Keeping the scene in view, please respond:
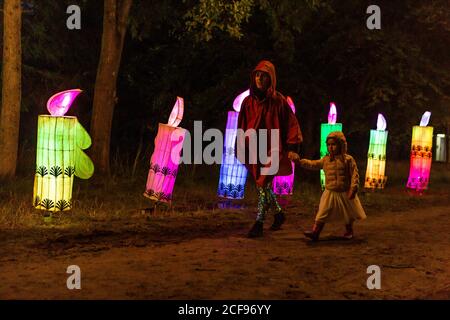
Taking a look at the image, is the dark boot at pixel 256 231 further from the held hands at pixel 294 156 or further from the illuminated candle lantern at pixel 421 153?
the illuminated candle lantern at pixel 421 153

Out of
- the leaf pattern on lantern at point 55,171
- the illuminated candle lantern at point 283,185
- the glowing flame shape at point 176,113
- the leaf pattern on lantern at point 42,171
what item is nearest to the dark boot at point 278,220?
the glowing flame shape at point 176,113

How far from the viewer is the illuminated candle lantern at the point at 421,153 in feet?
50.3

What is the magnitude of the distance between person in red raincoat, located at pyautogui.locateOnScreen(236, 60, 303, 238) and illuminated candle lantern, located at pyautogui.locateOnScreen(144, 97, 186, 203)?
1708 mm

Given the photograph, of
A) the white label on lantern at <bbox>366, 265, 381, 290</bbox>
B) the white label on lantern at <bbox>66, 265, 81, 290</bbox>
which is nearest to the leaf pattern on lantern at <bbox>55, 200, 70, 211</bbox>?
the white label on lantern at <bbox>66, 265, 81, 290</bbox>

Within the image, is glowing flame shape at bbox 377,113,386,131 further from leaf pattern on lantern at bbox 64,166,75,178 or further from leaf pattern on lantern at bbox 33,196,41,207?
leaf pattern on lantern at bbox 33,196,41,207

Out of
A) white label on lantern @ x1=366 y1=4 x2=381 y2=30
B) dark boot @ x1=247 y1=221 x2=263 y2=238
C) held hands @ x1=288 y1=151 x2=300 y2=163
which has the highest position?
white label on lantern @ x1=366 y1=4 x2=381 y2=30

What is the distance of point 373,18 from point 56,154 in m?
11.5

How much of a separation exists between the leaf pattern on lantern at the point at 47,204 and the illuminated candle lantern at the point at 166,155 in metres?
1.98

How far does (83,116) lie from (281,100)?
16297 mm

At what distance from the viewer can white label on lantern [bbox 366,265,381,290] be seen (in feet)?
20.8

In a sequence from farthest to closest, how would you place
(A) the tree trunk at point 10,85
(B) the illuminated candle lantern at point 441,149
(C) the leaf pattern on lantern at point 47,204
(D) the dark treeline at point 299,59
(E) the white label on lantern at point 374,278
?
1. (B) the illuminated candle lantern at point 441,149
2. (D) the dark treeline at point 299,59
3. (A) the tree trunk at point 10,85
4. (C) the leaf pattern on lantern at point 47,204
5. (E) the white label on lantern at point 374,278

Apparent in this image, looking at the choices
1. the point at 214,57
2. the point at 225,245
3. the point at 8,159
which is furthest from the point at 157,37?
the point at 225,245

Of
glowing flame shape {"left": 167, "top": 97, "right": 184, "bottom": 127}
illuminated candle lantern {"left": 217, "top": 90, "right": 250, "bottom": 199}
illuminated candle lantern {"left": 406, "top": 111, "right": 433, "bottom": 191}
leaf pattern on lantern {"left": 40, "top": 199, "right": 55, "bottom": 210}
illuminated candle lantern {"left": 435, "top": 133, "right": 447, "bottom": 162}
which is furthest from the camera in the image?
illuminated candle lantern {"left": 435, "top": 133, "right": 447, "bottom": 162}

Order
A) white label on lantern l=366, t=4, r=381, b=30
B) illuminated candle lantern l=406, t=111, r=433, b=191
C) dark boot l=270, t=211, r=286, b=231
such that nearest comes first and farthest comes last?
dark boot l=270, t=211, r=286, b=231 → illuminated candle lantern l=406, t=111, r=433, b=191 → white label on lantern l=366, t=4, r=381, b=30
